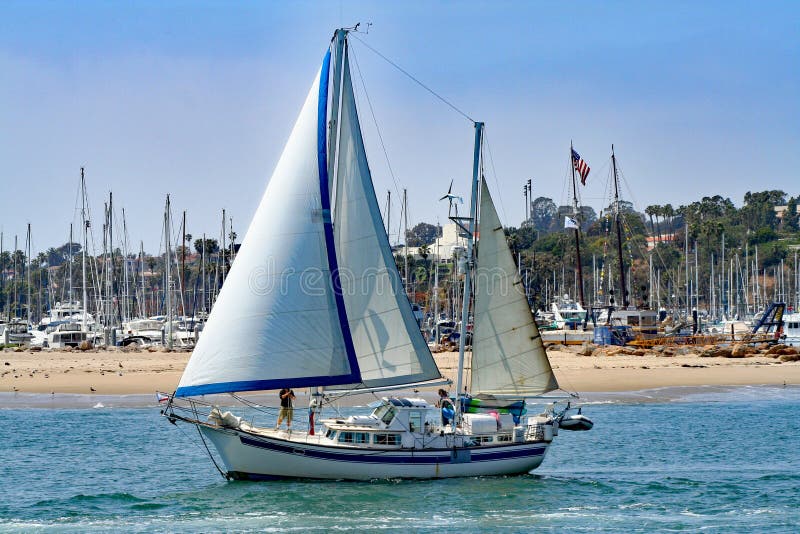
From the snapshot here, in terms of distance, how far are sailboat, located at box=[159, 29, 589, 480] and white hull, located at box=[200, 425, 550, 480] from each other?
0.03m

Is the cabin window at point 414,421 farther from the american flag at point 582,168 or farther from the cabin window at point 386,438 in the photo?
the american flag at point 582,168

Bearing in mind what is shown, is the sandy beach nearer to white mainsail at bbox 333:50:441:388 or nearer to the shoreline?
the shoreline

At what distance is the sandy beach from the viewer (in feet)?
185

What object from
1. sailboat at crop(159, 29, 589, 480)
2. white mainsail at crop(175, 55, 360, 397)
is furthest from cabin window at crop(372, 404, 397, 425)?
white mainsail at crop(175, 55, 360, 397)

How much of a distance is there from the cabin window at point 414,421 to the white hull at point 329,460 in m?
0.59

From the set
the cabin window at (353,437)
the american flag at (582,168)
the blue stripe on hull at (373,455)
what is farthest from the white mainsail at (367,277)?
the american flag at (582,168)

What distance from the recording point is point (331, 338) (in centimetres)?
2922

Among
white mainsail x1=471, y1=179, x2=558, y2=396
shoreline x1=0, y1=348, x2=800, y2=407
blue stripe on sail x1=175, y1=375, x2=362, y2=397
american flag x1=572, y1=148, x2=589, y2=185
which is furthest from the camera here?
american flag x1=572, y1=148, x2=589, y2=185

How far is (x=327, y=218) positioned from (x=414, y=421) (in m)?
6.02

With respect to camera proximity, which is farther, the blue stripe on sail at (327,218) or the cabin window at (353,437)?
the cabin window at (353,437)

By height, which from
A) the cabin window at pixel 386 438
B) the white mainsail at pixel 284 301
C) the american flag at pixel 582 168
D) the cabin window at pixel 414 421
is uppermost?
the american flag at pixel 582 168

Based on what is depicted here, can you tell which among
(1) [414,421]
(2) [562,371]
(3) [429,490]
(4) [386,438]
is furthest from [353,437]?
(2) [562,371]

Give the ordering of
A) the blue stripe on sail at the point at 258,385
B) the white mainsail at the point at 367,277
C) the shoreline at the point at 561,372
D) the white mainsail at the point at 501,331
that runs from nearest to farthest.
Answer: the blue stripe on sail at the point at 258,385
the white mainsail at the point at 367,277
the white mainsail at the point at 501,331
the shoreline at the point at 561,372

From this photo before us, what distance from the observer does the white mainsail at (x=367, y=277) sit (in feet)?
98.8
